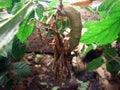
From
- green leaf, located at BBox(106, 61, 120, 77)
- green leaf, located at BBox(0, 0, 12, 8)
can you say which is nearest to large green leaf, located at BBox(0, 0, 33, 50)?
green leaf, located at BBox(0, 0, 12, 8)

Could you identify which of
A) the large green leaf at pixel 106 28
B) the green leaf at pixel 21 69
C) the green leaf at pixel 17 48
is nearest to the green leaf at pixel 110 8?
the large green leaf at pixel 106 28

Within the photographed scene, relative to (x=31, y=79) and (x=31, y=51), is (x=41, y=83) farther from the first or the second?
(x=31, y=51)

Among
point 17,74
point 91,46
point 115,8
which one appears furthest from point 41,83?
point 115,8

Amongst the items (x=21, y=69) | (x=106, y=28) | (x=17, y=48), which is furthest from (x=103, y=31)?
(x=21, y=69)

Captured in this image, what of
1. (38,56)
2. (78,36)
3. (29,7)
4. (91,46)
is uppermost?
(29,7)

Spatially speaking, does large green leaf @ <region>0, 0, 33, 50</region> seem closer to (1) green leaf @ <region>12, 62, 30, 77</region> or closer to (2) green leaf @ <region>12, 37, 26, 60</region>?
(2) green leaf @ <region>12, 37, 26, 60</region>

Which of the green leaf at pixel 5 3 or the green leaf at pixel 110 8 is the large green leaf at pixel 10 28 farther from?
the green leaf at pixel 5 3
